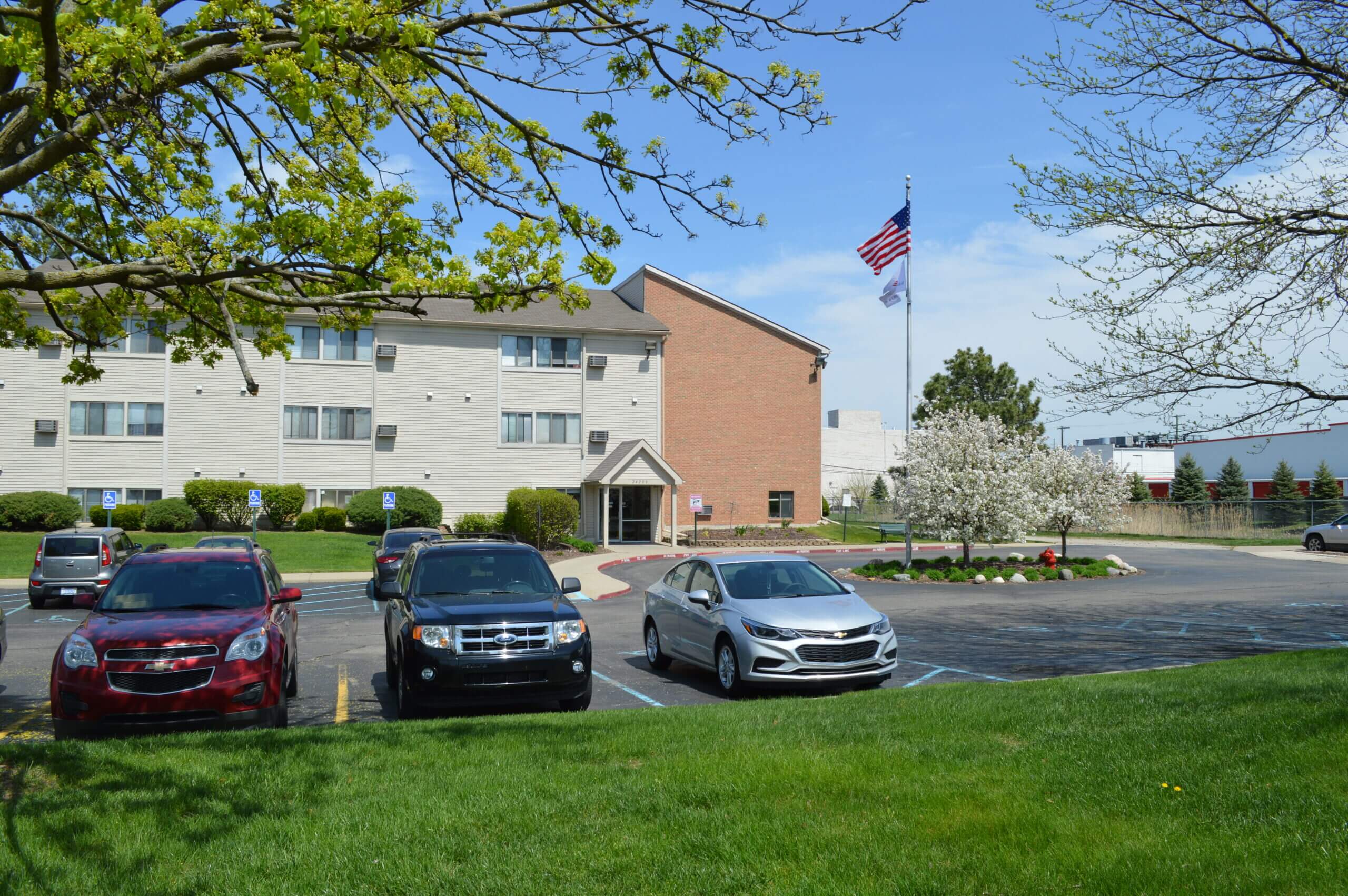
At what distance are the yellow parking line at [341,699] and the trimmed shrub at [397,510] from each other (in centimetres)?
2530

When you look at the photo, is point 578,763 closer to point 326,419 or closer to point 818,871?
point 818,871

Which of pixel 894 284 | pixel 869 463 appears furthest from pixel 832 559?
pixel 869 463

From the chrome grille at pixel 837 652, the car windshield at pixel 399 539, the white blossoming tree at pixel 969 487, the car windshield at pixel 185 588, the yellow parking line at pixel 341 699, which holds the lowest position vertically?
the yellow parking line at pixel 341 699

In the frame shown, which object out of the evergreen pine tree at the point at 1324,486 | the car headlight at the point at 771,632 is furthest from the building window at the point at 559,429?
the evergreen pine tree at the point at 1324,486

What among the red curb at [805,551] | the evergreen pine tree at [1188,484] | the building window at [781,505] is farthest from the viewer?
the evergreen pine tree at [1188,484]

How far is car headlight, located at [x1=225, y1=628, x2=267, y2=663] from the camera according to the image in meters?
8.20

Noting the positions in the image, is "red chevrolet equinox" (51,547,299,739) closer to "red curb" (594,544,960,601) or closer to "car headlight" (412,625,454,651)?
"car headlight" (412,625,454,651)

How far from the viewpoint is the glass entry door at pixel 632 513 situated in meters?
42.7

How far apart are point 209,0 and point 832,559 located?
30.6m

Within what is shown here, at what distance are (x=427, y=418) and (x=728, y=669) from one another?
3143 centimetres

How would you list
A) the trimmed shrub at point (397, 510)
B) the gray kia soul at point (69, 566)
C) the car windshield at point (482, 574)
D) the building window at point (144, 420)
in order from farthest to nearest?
the trimmed shrub at point (397, 510) < the building window at point (144, 420) < the gray kia soul at point (69, 566) < the car windshield at point (482, 574)

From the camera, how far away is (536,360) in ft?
137

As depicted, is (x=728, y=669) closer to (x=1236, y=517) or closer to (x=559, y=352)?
(x=559, y=352)

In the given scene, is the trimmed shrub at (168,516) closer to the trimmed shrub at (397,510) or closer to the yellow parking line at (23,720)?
the trimmed shrub at (397,510)
